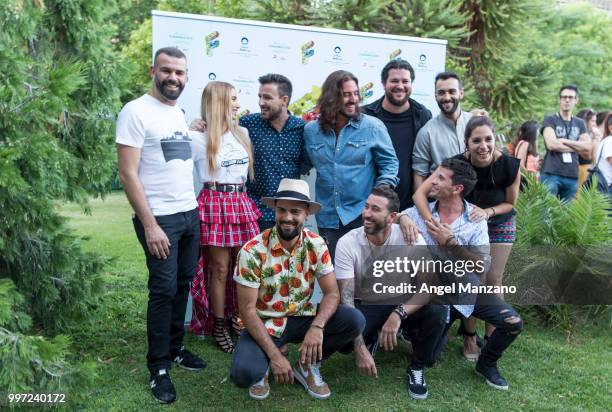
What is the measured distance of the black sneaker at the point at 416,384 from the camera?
3744 millimetres

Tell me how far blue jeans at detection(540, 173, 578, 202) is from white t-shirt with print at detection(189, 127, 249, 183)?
4.27m

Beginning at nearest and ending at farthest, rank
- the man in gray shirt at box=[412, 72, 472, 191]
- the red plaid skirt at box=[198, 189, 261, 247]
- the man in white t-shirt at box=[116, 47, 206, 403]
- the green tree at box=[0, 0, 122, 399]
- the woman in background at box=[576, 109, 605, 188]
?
the green tree at box=[0, 0, 122, 399] → the man in white t-shirt at box=[116, 47, 206, 403] → the red plaid skirt at box=[198, 189, 261, 247] → the man in gray shirt at box=[412, 72, 472, 191] → the woman in background at box=[576, 109, 605, 188]

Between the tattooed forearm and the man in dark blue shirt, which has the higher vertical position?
the man in dark blue shirt

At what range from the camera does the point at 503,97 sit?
1029 centimetres

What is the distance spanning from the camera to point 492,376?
3969 mm

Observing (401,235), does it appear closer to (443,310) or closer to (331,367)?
(443,310)

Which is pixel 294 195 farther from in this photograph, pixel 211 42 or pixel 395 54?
pixel 395 54

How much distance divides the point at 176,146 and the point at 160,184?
0.24 m

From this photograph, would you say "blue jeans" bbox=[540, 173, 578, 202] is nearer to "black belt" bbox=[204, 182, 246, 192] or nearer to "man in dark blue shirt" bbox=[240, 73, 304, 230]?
"man in dark blue shirt" bbox=[240, 73, 304, 230]

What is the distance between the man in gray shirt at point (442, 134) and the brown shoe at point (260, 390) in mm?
1805

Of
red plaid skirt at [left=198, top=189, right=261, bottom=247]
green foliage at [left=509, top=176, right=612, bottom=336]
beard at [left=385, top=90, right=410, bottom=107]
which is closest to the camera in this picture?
red plaid skirt at [left=198, top=189, right=261, bottom=247]

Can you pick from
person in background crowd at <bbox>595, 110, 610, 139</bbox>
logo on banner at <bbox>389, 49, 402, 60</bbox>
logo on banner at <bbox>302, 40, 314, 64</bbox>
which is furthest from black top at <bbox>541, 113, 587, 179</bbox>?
logo on banner at <bbox>302, 40, 314, 64</bbox>

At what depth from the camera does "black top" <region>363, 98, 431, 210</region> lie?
4.50 meters

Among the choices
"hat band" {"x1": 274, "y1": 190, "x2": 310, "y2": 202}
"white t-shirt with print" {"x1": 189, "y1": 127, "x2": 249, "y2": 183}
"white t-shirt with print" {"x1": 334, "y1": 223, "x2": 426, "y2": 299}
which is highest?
"white t-shirt with print" {"x1": 189, "y1": 127, "x2": 249, "y2": 183}
